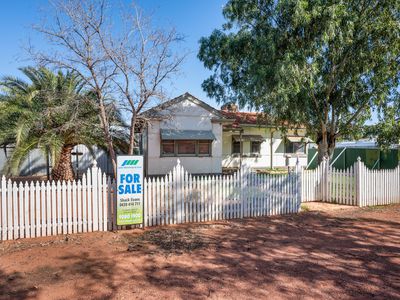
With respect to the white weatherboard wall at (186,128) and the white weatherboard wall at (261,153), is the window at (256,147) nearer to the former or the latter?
the white weatherboard wall at (261,153)

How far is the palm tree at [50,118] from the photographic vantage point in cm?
980

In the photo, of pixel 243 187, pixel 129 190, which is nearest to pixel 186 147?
pixel 243 187

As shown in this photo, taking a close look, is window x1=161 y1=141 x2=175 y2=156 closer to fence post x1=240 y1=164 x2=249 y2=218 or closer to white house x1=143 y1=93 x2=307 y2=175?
white house x1=143 y1=93 x2=307 y2=175

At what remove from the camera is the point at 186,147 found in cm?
1745

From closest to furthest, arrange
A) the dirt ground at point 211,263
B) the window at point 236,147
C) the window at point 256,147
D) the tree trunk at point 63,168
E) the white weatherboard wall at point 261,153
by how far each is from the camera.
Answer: the dirt ground at point 211,263
the tree trunk at point 63,168
the white weatherboard wall at point 261,153
the window at point 236,147
the window at point 256,147

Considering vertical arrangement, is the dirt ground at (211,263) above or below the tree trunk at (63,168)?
below

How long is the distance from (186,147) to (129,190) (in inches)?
431

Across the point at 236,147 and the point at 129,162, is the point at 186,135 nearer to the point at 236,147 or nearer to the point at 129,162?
the point at 236,147

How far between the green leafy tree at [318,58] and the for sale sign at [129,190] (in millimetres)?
6856

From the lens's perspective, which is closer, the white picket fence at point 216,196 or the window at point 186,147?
the white picket fence at point 216,196

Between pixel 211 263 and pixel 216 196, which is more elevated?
pixel 216 196

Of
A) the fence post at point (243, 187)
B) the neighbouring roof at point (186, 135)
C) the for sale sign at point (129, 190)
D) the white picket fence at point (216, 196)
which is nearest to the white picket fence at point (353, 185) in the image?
the white picket fence at point (216, 196)

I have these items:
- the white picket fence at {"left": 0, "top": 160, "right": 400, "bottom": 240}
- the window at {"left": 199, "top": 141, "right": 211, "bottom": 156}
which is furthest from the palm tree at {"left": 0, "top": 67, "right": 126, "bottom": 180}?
the window at {"left": 199, "top": 141, "right": 211, "bottom": 156}

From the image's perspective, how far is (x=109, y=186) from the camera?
261 inches
